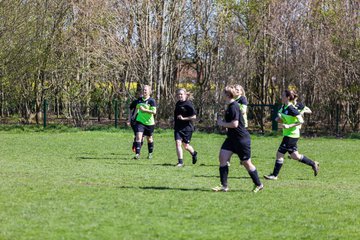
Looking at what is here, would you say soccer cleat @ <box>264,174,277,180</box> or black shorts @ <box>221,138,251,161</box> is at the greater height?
black shorts @ <box>221,138,251,161</box>

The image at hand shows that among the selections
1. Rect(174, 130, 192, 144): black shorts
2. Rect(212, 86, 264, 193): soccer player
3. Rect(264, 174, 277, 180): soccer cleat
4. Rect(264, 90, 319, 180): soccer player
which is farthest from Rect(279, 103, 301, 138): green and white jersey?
Rect(174, 130, 192, 144): black shorts

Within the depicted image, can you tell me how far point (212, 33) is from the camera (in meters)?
34.3

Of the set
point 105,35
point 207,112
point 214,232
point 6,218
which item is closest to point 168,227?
point 214,232

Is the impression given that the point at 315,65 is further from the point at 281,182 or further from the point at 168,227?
the point at 168,227

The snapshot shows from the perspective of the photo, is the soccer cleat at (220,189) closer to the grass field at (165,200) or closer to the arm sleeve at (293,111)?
the grass field at (165,200)

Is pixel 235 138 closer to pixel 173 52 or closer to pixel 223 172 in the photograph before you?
pixel 223 172

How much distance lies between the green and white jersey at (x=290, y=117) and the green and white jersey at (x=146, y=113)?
4407 millimetres

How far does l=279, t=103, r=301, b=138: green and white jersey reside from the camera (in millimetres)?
13070

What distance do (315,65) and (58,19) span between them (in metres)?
13.2

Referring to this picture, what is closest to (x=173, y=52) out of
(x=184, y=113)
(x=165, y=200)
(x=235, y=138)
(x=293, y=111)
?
(x=184, y=113)

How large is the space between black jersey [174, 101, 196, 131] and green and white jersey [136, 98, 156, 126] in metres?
1.37

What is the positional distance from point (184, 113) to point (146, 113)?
1.73 meters

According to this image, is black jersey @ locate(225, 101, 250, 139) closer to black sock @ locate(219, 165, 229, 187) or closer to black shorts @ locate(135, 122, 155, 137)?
black sock @ locate(219, 165, 229, 187)

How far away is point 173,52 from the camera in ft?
111
